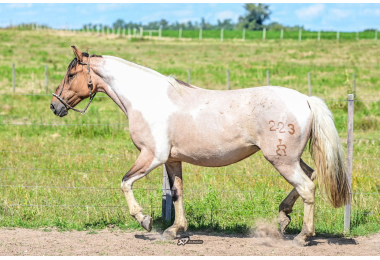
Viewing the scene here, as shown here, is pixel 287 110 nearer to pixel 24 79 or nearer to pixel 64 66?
pixel 24 79

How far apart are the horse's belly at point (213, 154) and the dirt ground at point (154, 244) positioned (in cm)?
102

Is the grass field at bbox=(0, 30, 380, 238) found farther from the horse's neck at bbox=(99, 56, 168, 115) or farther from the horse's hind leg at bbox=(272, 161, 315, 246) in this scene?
the horse's neck at bbox=(99, 56, 168, 115)

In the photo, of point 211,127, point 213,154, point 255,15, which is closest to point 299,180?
point 213,154

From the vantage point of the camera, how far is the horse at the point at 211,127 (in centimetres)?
552

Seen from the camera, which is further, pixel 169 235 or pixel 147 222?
pixel 169 235

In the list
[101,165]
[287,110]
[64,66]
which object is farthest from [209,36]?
[287,110]

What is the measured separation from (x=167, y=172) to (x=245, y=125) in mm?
1327

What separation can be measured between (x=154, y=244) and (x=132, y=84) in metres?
1.98

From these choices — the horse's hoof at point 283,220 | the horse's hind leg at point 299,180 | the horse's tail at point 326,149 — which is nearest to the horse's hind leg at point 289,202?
the horse's hoof at point 283,220

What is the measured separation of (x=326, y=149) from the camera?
562cm

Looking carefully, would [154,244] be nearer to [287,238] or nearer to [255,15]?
[287,238]

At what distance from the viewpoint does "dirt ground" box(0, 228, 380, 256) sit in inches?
222

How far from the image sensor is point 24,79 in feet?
77.2

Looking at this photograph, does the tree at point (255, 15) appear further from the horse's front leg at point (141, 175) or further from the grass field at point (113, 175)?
the horse's front leg at point (141, 175)
